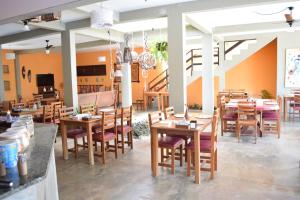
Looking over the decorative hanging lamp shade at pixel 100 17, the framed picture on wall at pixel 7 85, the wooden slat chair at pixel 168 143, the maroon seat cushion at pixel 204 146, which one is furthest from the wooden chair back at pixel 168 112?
the framed picture on wall at pixel 7 85

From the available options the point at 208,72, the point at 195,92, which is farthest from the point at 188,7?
the point at 195,92

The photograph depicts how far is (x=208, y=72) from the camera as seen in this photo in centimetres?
792

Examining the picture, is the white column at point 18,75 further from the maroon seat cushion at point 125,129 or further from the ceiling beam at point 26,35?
the maroon seat cushion at point 125,129

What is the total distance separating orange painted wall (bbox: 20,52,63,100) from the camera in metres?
12.4

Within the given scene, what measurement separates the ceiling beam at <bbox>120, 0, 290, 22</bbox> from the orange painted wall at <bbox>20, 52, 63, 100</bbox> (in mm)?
8506

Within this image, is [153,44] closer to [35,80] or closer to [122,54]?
[122,54]

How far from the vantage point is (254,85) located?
9.93 m

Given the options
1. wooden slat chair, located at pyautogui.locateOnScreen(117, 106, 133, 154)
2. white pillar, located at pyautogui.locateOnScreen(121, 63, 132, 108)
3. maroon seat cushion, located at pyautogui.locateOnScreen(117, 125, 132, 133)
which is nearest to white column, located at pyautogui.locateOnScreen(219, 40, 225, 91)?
white pillar, located at pyautogui.locateOnScreen(121, 63, 132, 108)

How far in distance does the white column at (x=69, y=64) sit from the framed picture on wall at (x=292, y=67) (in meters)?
6.21

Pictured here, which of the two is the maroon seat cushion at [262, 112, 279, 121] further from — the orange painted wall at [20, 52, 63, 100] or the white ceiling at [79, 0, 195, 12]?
the orange painted wall at [20, 52, 63, 100]

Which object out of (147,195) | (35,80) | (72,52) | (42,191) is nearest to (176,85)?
(147,195)

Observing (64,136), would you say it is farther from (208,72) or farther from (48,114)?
(208,72)

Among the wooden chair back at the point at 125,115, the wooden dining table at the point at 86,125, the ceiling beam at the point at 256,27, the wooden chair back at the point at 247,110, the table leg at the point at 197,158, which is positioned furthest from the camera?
the ceiling beam at the point at 256,27

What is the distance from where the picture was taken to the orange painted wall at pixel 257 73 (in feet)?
31.6
